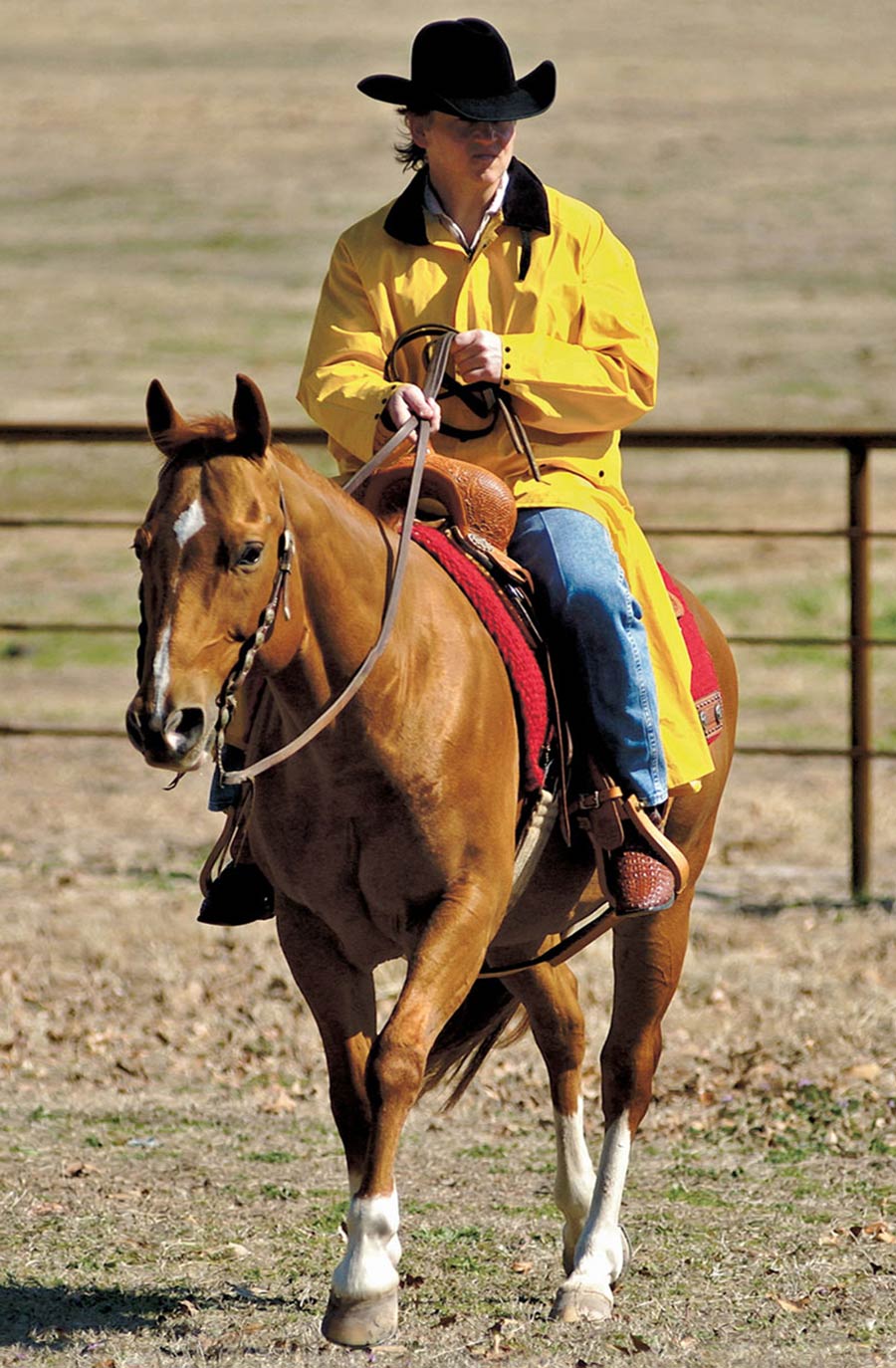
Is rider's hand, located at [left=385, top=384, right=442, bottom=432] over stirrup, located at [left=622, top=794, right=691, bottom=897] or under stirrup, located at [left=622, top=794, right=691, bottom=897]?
over

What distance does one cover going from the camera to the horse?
345cm

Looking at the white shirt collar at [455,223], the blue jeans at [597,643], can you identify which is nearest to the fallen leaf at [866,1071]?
the blue jeans at [597,643]

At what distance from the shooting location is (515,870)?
4301 millimetres

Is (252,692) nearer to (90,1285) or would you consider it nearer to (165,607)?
(165,607)

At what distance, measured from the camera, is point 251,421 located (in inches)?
139

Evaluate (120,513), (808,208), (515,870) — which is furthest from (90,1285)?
(808,208)

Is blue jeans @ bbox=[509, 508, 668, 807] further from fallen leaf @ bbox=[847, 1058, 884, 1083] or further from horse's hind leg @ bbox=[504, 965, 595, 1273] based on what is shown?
fallen leaf @ bbox=[847, 1058, 884, 1083]

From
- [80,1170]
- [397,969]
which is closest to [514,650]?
[80,1170]

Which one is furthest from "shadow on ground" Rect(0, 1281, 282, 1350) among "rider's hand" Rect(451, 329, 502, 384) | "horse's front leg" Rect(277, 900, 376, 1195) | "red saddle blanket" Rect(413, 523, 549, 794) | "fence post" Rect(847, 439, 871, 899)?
"fence post" Rect(847, 439, 871, 899)

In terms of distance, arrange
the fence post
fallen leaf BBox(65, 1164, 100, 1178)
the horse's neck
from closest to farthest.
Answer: the horse's neck → fallen leaf BBox(65, 1164, 100, 1178) → the fence post

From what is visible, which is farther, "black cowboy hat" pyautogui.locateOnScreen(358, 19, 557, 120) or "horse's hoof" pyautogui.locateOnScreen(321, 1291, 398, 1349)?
"black cowboy hat" pyautogui.locateOnScreen(358, 19, 557, 120)

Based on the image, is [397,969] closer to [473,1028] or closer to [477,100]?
[473,1028]

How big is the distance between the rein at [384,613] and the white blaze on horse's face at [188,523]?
0.66ft

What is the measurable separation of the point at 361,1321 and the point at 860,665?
537 cm
